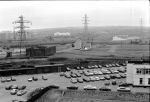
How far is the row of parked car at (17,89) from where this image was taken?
228 inches

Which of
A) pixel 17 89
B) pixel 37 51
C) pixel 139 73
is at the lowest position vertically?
pixel 17 89

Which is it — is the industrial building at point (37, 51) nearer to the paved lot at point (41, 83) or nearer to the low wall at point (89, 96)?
the paved lot at point (41, 83)

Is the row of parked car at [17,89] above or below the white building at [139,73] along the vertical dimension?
below

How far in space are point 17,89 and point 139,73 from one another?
10.5 ft

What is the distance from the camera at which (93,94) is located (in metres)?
5.57

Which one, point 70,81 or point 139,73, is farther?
point 70,81

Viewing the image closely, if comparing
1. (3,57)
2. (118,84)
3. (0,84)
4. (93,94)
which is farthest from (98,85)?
(3,57)

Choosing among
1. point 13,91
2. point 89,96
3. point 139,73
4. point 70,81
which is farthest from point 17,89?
point 139,73

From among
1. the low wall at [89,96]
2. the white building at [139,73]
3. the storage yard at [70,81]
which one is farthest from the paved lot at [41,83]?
the low wall at [89,96]

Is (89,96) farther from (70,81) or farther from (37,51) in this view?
(37,51)

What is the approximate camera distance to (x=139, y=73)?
6.47m

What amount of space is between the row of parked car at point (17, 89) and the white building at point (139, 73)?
2.82 metres

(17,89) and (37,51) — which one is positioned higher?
(37,51)

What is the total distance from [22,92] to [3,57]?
24.1ft
